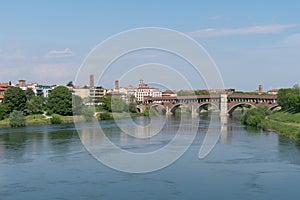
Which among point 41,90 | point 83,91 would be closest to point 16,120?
point 41,90

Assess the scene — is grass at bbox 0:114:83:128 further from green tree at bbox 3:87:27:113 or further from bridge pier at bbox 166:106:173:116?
bridge pier at bbox 166:106:173:116

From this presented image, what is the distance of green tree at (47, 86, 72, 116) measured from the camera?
3597cm

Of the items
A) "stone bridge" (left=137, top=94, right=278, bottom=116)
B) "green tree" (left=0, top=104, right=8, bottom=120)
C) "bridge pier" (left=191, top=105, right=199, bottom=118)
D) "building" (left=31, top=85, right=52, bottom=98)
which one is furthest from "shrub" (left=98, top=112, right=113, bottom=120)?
"building" (left=31, top=85, right=52, bottom=98)

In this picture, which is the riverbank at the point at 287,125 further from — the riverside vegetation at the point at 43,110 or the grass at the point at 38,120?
the riverside vegetation at the point at 43,110

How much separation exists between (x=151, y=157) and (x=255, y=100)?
27684mm

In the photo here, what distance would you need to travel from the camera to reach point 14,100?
3338 centimetres

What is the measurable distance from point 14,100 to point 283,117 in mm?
18720

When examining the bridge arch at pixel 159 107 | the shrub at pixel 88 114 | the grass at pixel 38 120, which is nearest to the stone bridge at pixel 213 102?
the bridge arch at pixel 159 107

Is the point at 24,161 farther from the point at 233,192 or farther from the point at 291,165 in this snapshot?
the point at 291,165

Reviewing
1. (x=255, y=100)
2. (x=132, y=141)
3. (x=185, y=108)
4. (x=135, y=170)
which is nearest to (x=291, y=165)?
(x=135, y=170)

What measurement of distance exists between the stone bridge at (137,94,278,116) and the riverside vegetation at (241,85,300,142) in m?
4.52

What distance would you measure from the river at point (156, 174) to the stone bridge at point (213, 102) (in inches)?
838

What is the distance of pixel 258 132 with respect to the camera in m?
25.9

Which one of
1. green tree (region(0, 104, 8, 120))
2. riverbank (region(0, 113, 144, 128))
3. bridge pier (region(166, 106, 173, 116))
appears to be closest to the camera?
riverbank (region(0, 113, 144, 128))
